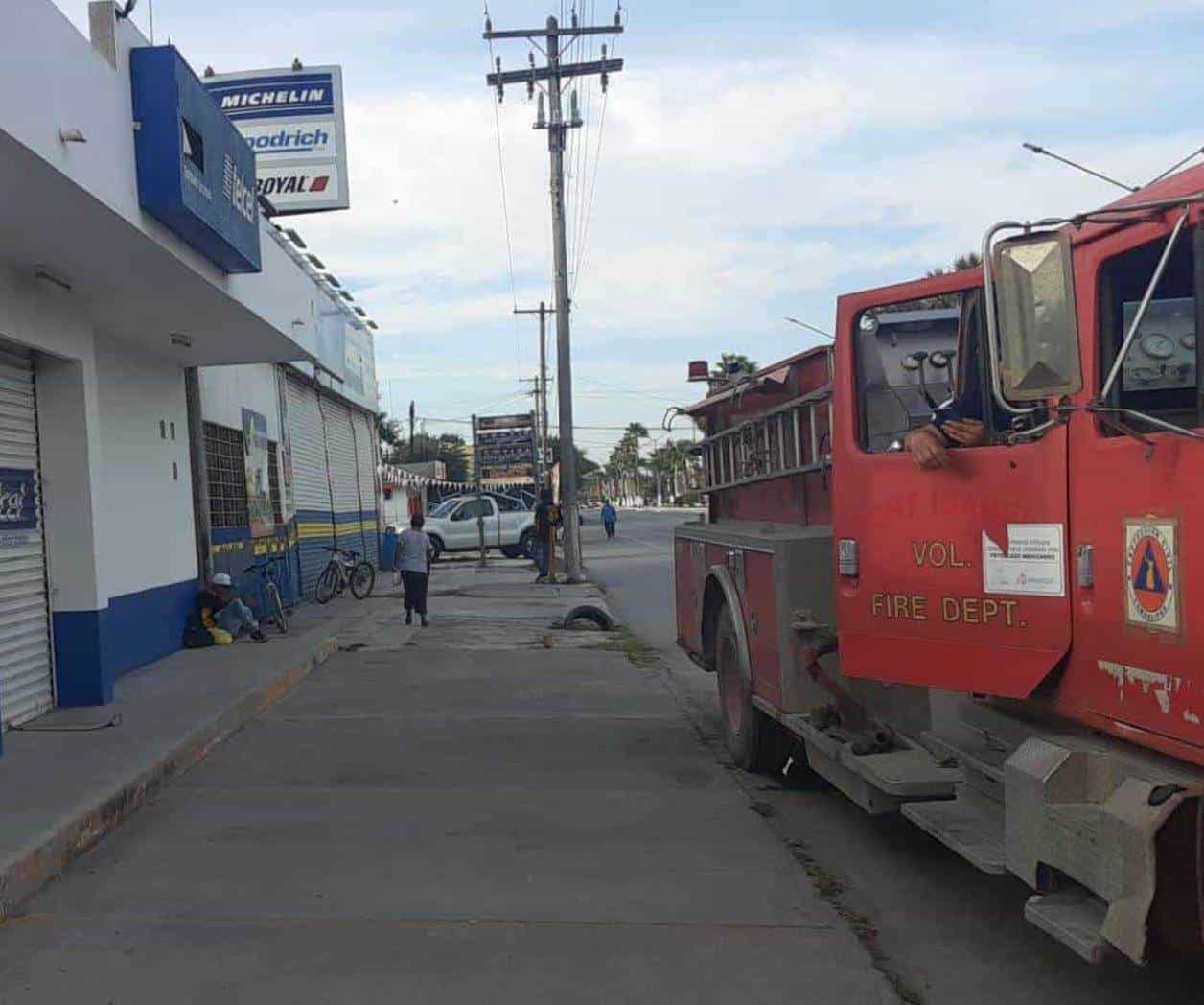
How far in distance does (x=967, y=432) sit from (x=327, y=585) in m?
17.9

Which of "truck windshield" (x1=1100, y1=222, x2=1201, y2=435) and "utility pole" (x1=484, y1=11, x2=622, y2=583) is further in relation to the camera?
"utility pole" (x1=484, y1=11, x2=622, y2=583)

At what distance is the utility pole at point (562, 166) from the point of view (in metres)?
26.1

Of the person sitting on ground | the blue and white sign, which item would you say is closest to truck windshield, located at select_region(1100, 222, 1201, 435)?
the blue and white sign

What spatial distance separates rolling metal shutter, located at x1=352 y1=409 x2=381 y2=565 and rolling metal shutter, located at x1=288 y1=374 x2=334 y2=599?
13.1 ft

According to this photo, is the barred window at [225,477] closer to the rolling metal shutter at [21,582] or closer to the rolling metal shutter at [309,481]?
the rolling metal shutter at [309,481]

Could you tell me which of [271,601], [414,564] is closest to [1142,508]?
[271,601]

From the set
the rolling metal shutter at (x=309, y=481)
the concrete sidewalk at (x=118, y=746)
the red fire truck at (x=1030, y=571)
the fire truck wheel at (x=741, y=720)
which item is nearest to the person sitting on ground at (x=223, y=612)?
the concrete sidewalk at (x=118, y=746)

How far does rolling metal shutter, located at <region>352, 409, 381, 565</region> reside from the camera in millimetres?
28078

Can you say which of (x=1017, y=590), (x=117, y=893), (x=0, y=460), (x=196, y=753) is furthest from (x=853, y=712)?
(x=0, y=460)

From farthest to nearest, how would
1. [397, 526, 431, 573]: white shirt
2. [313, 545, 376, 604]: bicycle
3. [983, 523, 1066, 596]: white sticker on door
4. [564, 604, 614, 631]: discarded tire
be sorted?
[313, 545, 376, 604]: bicycle, [397, 526, 431, 573]: white shirt, [564, 604, 614, 631]: discarded tire, [983, 523, 1066, 596]: white sticker on door

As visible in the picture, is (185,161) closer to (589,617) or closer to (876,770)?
(876,770)

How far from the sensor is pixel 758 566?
724 centimetres

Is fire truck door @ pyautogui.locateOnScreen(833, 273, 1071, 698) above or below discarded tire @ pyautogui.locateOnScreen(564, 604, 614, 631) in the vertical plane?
above

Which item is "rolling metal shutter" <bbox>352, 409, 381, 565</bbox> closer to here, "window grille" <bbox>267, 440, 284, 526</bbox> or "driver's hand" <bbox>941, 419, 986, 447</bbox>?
"window grille" <bbox>267, 440, 284, 526</bbox>
